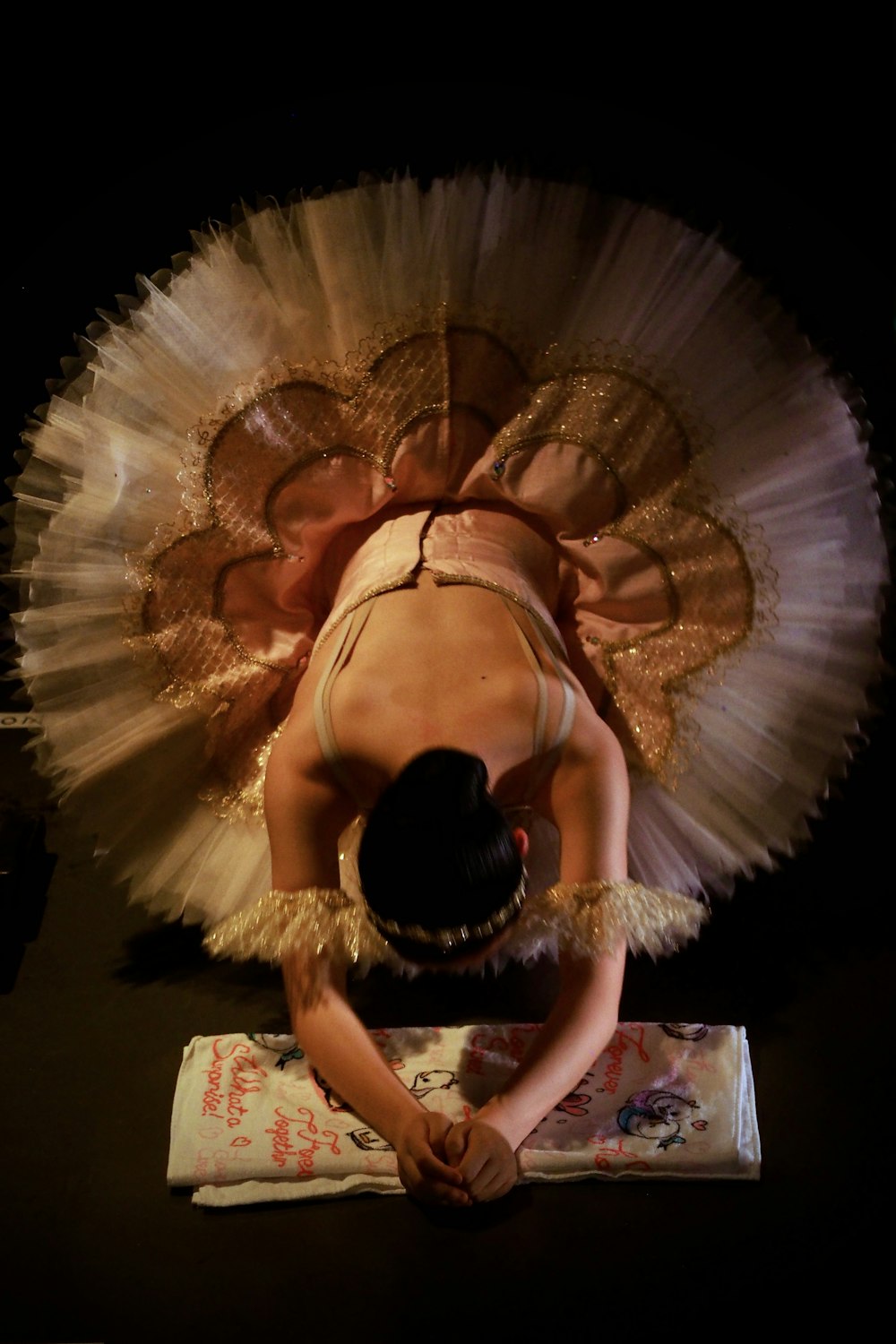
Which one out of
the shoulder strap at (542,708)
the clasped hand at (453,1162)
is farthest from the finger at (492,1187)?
the shoulder strap at (542,708)

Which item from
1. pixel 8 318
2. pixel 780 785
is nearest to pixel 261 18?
pixel 8 318

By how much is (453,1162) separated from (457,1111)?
15 centimetres

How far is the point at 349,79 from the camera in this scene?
1.36 m

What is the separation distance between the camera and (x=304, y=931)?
4.17 feet

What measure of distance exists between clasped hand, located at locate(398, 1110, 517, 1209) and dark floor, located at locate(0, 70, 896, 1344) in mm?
51

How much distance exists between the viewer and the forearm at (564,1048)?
1.24 metres

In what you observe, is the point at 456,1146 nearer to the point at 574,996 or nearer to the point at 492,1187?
the point at 492,1187

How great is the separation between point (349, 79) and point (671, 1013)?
47.7 inches

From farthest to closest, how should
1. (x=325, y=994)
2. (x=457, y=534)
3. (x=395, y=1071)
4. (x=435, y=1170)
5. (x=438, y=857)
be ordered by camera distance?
(x=457, y=534) < (x=395, y=1071) < (x=325, y=994) < (x=435, y=1170) < (x=438, y=857)

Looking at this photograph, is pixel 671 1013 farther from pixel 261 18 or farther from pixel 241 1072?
pixel 261 18

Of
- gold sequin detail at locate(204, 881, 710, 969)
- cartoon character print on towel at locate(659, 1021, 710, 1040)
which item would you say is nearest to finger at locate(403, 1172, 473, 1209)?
gold sequin detail at locate(204, 881, 710, 969)

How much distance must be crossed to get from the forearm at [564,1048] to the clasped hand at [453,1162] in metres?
0.02
